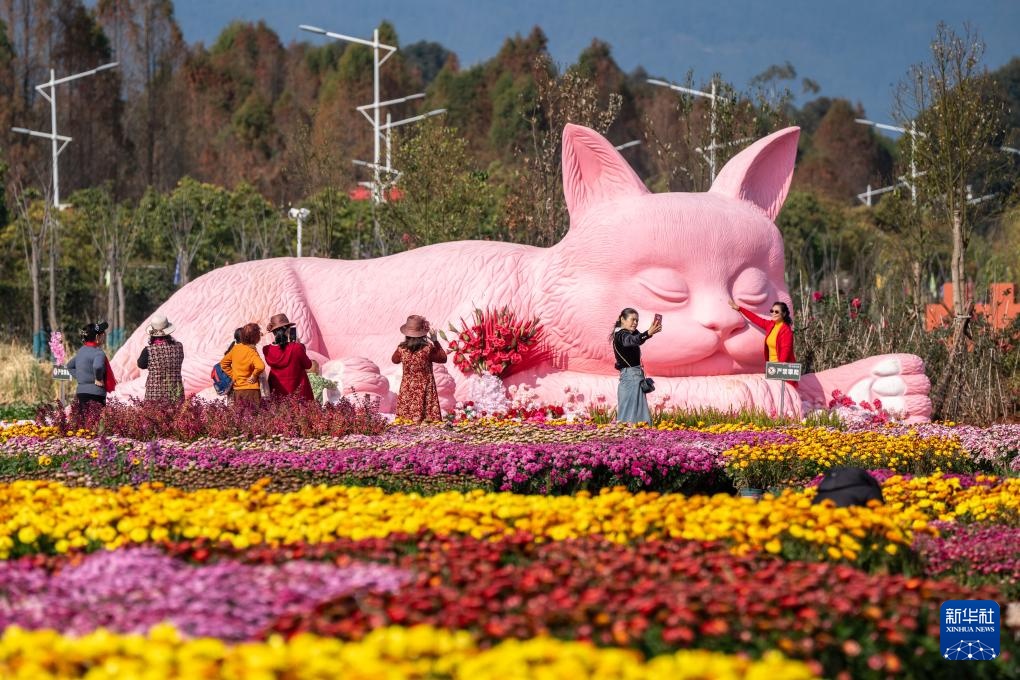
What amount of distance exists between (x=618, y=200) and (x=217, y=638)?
30.9 feet

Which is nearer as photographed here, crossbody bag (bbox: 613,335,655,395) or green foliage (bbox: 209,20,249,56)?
crossbody bag (bbox: 613,335,655,395)

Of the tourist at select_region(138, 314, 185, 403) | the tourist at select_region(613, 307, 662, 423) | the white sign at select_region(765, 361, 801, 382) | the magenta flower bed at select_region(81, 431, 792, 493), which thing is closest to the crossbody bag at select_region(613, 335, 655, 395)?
the tourist at select_region(613, 307, 662, 423)

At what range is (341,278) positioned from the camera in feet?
45.7

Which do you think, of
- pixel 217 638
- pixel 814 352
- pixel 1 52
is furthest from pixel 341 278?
pixel 1 52

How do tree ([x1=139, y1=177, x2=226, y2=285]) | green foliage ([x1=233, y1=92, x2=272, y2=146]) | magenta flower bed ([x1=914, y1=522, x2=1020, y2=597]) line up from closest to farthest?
magenta flower bed ([x1=914, y1=522, x2=1020, y2=597]), tree ([x1=139, y1=177, x2=226, y2=285]), green foliage ([x1=233, y1=92, x2=272, y2=146])

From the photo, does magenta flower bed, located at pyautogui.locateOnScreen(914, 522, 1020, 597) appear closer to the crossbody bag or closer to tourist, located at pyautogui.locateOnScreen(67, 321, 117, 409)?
the crossbody bag

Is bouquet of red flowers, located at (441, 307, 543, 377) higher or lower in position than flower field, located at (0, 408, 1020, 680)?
higher

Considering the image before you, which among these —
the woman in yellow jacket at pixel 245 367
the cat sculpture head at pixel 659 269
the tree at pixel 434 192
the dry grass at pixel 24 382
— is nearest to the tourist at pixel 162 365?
the woman in yellow jacket at pixel 245 367

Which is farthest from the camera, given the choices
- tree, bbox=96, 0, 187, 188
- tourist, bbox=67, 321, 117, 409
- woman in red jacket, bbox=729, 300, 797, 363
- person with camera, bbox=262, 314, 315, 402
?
tree, bbox=96, 0, 187, 188

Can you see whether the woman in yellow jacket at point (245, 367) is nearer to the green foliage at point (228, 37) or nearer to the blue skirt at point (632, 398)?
the blue skirt at point (632, 398)

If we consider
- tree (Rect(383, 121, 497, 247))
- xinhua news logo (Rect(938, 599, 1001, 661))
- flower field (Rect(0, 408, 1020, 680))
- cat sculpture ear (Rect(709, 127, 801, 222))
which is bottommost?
xinhua news logo (Rect(938, 599, 1001, 661))

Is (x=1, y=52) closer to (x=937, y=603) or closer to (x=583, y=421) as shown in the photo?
(x=583, y=421)

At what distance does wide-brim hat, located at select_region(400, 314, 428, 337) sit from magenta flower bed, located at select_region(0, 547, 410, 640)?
20.9 ft

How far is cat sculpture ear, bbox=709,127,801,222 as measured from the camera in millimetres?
13328
